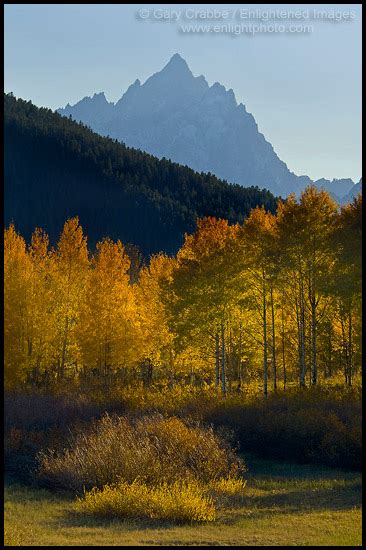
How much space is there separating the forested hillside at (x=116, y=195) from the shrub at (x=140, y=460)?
124 m

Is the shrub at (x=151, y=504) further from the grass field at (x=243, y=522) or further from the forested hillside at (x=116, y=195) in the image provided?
the forested hillside at (x=116, y=195)

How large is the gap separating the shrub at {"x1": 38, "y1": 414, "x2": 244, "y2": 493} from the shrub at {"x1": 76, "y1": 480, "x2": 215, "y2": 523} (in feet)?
6.16

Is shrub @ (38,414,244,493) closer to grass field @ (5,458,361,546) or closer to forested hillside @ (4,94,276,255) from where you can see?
grass field @ (5,458,361,546)

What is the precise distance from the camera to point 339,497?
1839 centimetres

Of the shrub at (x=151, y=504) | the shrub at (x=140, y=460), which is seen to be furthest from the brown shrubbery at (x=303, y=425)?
the shrub at (x=151, y=504)

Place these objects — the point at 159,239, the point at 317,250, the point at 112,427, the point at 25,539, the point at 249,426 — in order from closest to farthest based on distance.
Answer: the point at 25,539
the point at 112,427
the point at 249,426
the point at 317,250
the point at 159,239

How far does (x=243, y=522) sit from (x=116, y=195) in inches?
6702

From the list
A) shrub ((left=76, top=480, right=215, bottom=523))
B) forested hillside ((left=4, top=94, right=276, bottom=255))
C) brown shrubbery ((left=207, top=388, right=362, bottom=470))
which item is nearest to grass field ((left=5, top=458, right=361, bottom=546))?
shrub ((left=76, top=480, right=215, bottom=523))

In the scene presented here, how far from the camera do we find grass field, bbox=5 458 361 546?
1320cm

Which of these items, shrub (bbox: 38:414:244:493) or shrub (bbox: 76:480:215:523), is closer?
shrub (bbox: 76:480:215:523)

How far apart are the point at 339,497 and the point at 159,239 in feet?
483

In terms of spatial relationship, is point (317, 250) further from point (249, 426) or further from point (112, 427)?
point (112, 427)

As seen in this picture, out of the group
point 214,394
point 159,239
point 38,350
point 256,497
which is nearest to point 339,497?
point 256,497

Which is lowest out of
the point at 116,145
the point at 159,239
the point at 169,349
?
the point at 169,349
